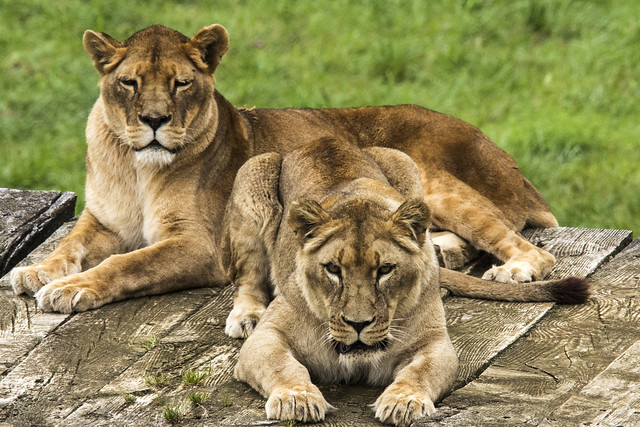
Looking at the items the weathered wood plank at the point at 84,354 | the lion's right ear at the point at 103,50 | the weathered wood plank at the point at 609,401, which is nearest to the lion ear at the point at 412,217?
the weathered wood plank at the point at 609,401

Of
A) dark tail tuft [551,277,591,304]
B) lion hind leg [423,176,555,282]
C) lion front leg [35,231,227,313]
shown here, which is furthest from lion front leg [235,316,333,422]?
lion hind leg [423,176,555,282]

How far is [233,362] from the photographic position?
3.92m

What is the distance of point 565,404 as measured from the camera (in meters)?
3.23

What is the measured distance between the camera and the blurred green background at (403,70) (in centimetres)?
832

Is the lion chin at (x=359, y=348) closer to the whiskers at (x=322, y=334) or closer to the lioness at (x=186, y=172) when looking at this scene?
the whiskers at (x=322, y=334)

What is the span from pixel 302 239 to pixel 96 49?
1.94 meters

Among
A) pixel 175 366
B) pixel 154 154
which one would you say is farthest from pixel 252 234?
pixel 175 366

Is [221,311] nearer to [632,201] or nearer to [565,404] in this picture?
[565,404]

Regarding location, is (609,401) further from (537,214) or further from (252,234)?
(537,214)

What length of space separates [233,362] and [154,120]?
1.42 metres

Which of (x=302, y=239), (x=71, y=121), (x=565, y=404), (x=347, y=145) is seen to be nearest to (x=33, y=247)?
(x=347, y=145)

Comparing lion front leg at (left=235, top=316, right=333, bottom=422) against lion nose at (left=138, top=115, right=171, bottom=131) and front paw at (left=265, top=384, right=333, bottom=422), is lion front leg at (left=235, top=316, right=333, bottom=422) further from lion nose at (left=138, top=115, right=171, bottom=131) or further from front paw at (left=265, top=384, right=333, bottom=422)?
lion nose at (left=138, top=115, right=171, bottom=131)

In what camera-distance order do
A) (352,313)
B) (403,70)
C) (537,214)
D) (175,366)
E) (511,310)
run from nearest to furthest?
(352,313) < (175,366) < (511,310) < (537,214) < (403,70)

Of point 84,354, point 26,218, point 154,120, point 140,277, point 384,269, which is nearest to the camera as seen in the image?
point 384,269
